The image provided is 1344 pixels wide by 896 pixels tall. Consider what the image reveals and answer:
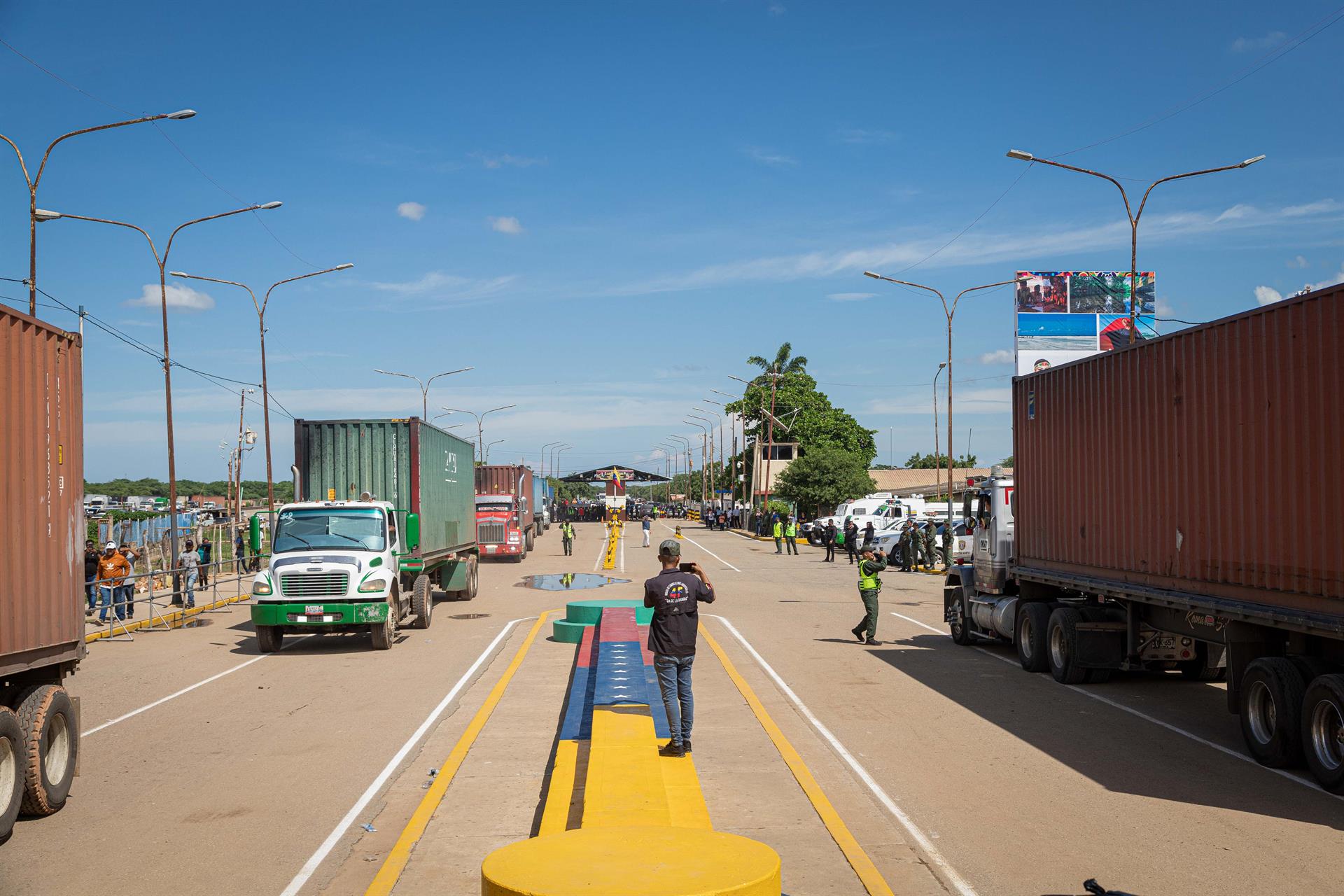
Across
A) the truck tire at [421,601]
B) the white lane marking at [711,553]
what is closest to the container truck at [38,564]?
the truck tire at [421,601]

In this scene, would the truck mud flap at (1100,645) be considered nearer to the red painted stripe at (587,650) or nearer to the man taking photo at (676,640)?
the red painted stripe at (587,650)

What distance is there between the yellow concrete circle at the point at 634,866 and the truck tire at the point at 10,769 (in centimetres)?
442

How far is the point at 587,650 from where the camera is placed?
674 inches

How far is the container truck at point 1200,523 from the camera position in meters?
9.98

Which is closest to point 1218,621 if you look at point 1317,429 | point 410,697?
point 1317,429

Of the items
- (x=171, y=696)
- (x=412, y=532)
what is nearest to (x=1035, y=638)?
(x=412, y=532)

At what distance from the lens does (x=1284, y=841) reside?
8.07 m

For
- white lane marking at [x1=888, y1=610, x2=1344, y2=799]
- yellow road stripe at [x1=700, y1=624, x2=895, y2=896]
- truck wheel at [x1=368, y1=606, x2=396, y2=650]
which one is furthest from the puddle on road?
yellow road stripe at [x1=700, y1=624, x2=895, y2=896]

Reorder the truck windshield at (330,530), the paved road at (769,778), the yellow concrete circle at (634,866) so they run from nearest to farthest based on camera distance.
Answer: the yellow concrete circle at (634,866) < the paved road at (769,778) < the truck windshield at (330,530)

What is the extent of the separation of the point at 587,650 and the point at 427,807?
814 centimetres

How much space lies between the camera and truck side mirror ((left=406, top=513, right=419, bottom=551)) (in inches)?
809

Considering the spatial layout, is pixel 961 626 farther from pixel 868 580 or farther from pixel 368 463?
pixel 368 463

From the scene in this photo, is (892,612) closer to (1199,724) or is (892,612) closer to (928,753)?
(1199,724)

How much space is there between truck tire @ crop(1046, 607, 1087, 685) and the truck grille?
10831mm
